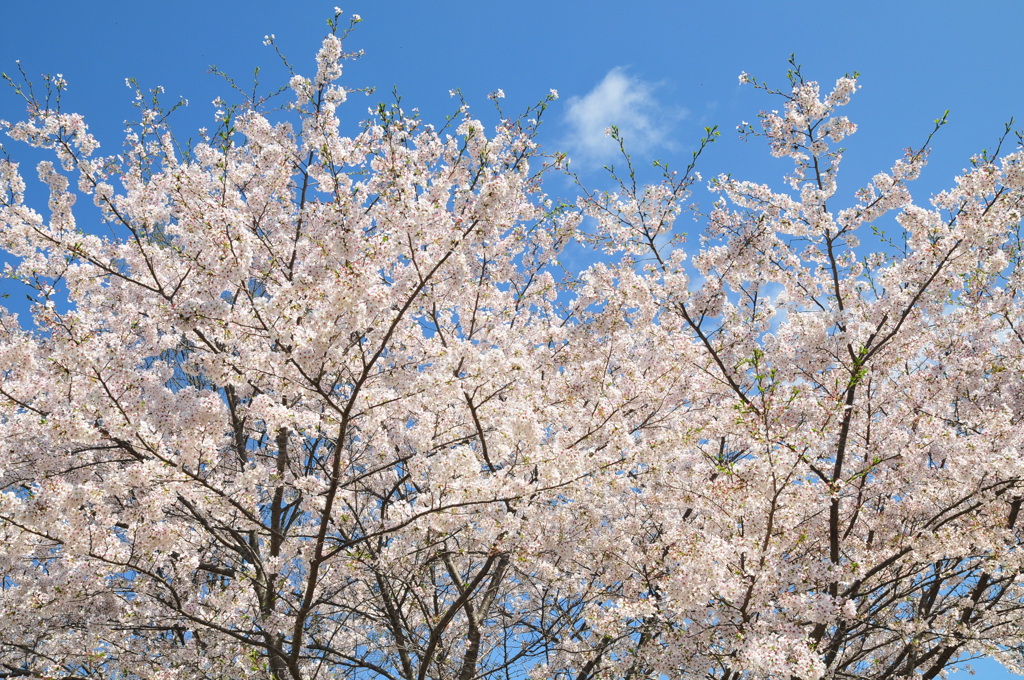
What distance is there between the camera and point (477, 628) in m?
8.05

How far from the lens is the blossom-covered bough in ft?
19.9

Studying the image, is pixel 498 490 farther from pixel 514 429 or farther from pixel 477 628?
pixel 477 628

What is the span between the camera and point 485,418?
728 cm

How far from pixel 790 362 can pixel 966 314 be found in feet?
7.16

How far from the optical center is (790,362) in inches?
303

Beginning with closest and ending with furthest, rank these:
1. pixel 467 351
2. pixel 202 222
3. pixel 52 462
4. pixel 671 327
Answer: pixel 202 222 < pixel 467 351 < pixel 52 462 < pixel 671 327

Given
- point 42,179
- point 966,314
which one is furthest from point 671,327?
point 42,179

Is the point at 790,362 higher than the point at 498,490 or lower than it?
higher

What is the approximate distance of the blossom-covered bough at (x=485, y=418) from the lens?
19.9 feet

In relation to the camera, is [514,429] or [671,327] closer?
[514,429]

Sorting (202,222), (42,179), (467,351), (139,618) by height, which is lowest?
(139,618)

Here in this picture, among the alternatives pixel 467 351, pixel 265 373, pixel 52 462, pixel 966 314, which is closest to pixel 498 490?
pixel 467 351

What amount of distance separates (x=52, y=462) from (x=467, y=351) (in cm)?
436

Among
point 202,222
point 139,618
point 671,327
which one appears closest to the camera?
point 202,222
